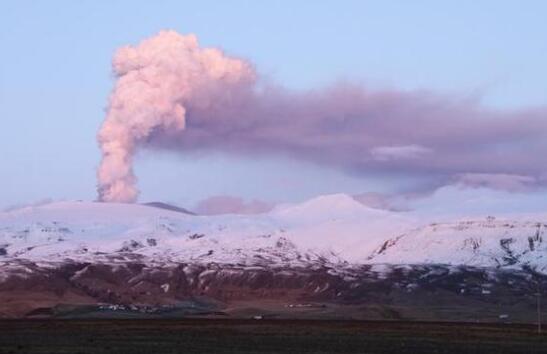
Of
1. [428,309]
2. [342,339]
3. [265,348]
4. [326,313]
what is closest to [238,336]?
[342,339]

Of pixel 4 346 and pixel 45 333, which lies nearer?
pixel 4 346

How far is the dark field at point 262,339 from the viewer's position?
61.8m

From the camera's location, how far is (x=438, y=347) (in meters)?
66.1

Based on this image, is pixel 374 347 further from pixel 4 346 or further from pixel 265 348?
pixel 4 346

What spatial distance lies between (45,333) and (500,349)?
3376 centimetres

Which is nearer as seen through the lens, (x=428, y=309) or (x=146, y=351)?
(x=146, y=351)

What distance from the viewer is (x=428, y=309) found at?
595 feet

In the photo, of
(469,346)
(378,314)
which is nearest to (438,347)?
(469,346)

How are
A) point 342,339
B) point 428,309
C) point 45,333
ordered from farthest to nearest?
point 428,309, point 45,333, point 342,339

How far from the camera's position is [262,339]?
7275 centimetres

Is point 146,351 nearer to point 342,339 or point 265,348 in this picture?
point 265,348

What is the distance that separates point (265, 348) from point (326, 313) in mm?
94777

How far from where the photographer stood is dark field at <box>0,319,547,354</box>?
61.8 meters

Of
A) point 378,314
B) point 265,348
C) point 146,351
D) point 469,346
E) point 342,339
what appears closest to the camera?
point 146,351
